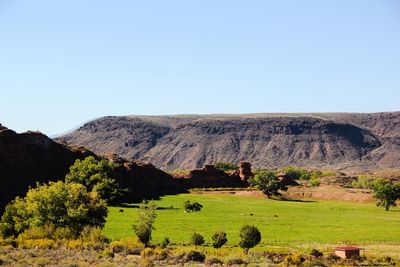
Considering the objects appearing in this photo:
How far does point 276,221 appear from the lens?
79.4 meters

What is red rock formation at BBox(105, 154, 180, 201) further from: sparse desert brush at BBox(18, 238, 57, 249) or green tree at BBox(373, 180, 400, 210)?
sparse desert brush at BBox(18, 238, 57, 249)

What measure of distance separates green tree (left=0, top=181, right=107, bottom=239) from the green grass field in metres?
5.18

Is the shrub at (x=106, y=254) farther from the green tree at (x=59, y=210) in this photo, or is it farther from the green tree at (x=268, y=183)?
the green tree at (x=268, y=183)

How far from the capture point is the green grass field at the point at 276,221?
63.5 metres

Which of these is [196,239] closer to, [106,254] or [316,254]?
[106,254]

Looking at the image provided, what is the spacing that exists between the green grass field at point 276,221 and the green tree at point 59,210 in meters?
5.18

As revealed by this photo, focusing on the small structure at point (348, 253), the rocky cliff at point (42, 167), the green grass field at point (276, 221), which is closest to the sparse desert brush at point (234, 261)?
the small structure at point (348, 253)

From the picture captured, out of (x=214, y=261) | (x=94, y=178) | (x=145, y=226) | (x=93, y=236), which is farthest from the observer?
(x=94, y=178)

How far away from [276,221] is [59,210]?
119 ft

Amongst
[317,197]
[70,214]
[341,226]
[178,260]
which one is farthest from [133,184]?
[178,260]

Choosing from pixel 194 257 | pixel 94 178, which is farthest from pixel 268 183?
pixel 194 257

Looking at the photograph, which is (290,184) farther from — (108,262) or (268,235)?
(108,262)

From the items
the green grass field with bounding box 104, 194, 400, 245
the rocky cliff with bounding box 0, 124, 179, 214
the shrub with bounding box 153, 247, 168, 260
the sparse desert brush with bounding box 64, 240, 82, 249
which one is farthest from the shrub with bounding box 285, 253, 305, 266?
the rocky cliff with bounding box 0, 124, 179, 214

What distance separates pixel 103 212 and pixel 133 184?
216ft
